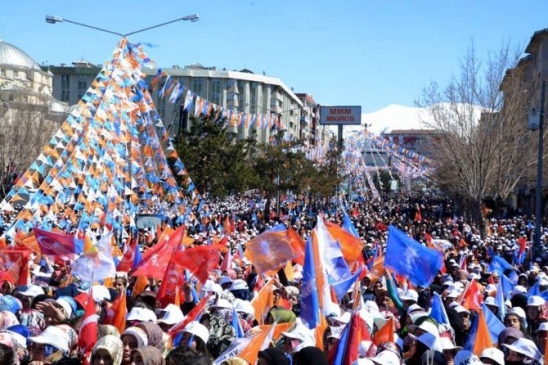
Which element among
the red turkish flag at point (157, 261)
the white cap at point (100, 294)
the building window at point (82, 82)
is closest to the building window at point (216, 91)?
the building window at point (82, 82)

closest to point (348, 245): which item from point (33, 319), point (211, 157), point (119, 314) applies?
point (33, 319)

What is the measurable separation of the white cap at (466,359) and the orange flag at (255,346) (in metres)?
1.38

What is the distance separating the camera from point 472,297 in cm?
1143

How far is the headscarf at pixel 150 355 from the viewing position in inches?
233

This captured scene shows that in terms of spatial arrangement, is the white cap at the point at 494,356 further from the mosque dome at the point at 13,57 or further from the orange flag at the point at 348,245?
the mosque dome at the point at 13,57

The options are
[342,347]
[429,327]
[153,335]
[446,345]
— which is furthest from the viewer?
[429,327]

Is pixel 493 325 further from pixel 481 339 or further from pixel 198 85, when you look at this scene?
pixel 198 85

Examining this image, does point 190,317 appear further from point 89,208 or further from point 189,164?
point 189,164

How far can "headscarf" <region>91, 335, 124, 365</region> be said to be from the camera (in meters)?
5.89

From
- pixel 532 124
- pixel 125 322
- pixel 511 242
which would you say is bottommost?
pixel 511 242

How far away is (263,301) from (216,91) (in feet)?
317

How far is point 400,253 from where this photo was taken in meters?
12.1

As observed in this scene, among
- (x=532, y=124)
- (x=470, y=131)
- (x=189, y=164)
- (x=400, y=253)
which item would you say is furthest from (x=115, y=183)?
(x=189, y=164)

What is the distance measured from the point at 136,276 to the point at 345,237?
320 cm
